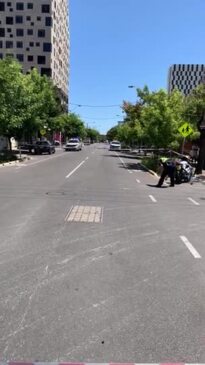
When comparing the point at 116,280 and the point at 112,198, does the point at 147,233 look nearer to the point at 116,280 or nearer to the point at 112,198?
the point at 116,280

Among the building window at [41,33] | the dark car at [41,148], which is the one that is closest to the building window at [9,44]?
the building window at [41,33]

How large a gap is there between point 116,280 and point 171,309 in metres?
1.31

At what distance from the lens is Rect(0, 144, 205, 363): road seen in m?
4.89

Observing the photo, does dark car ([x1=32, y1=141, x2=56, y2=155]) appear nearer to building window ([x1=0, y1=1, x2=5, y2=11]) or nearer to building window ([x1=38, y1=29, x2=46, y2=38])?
building window ([x1=38, y1=29, x2=46, y2=38])

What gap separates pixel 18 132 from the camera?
45.9m

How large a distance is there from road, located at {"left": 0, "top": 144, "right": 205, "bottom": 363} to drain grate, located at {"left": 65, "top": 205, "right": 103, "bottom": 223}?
0.03 m

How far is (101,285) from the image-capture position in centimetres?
690

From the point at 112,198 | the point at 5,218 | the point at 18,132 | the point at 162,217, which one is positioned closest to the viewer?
the point at 5,218

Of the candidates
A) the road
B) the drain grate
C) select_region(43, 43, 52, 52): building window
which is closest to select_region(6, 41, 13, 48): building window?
select_region(43, 43, 52, 52): building window

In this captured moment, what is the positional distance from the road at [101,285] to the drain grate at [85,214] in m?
0.03

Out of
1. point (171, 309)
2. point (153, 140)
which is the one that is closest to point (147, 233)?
point (171, 309)

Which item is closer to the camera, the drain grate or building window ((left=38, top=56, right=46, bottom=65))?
the drain grate

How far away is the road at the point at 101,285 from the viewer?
4.89 metres

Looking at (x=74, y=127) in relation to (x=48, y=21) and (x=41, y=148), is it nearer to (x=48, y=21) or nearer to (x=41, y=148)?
(x=48, y=21)
